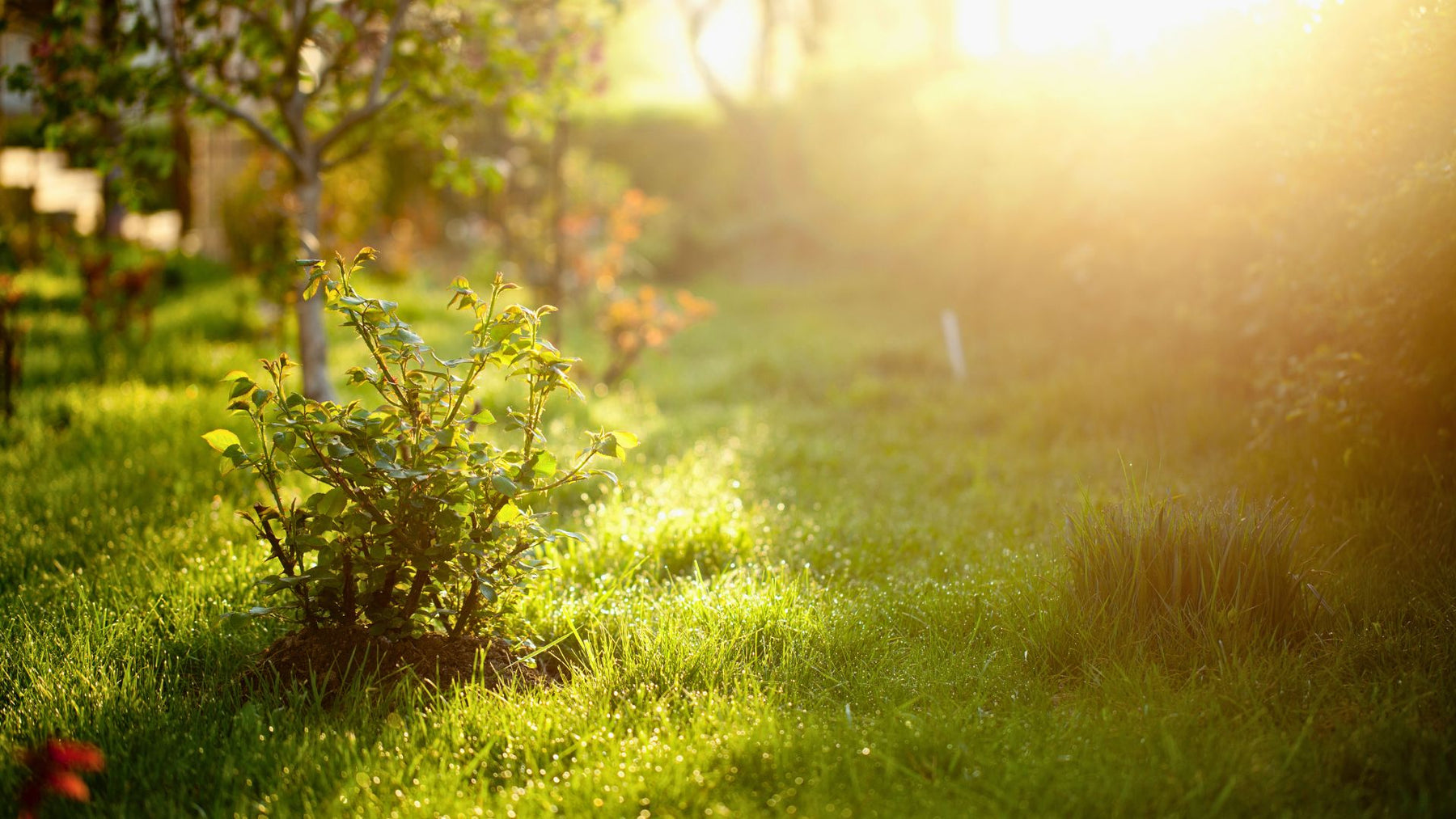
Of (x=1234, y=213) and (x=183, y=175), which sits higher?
(x=183, y=175)

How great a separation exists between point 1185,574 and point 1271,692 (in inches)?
17.7

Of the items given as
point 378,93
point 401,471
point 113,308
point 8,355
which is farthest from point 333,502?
point 113,308

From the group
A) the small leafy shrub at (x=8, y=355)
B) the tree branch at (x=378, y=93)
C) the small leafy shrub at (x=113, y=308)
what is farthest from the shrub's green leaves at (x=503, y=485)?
the small leafy shrub at (x=113, y=308)

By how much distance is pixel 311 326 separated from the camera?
17.5 ft

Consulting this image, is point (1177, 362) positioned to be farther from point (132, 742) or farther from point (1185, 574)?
point (132, 742)

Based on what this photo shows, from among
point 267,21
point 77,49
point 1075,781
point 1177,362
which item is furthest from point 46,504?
Answer: point 1177,362

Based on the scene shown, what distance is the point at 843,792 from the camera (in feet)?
7.34

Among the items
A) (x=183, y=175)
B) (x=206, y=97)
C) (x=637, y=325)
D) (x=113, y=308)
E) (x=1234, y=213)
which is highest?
(x=183, y=175)

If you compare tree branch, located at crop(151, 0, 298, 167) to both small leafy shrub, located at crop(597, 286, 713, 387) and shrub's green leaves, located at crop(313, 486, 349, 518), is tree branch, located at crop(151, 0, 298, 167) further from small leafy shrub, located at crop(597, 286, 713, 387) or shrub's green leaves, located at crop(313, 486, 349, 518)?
shrub's green leaves, located at crop(313, 486, 349, 518)

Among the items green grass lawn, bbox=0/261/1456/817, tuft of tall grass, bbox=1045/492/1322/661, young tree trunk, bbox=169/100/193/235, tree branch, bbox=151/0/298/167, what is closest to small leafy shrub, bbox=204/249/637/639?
green grass lawn, bbox=0/261/1456/817

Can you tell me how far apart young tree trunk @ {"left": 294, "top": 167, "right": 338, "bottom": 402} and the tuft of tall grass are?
4.04 metres

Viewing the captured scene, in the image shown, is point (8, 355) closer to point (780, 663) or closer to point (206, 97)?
point (206, 97)

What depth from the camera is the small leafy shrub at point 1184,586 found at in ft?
9.05

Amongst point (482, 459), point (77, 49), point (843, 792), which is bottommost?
point (843, 792)
